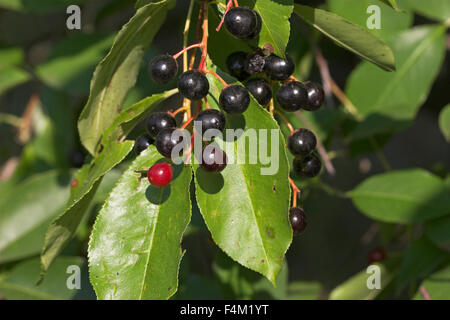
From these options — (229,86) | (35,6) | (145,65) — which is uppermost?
(229,86)

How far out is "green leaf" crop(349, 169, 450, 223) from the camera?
178 centimetres

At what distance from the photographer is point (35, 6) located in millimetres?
2014

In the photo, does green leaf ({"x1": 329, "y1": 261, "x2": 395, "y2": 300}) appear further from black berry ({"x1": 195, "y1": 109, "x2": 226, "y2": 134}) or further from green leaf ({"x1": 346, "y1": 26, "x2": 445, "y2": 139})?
black berry ({"x1": 195, "y1": 109, "x2": 226, "y2": 134})

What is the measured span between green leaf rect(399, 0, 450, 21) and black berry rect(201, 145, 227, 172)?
121 cm

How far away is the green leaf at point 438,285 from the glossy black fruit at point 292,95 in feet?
2.75

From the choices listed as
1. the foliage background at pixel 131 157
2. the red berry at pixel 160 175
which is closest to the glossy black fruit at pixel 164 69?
the red berry at pixel 160 175

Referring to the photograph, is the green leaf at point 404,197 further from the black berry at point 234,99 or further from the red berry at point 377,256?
the black berry at point 234,99

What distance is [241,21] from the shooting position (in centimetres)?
106

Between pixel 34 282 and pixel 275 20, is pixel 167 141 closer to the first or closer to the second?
pixel 275 20

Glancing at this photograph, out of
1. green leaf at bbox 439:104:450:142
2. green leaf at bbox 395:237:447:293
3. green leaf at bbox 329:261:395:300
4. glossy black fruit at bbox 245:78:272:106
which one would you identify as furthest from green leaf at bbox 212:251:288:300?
glossy black fruit at bbox 245:78:272:106

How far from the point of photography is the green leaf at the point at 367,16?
5.49 ft
